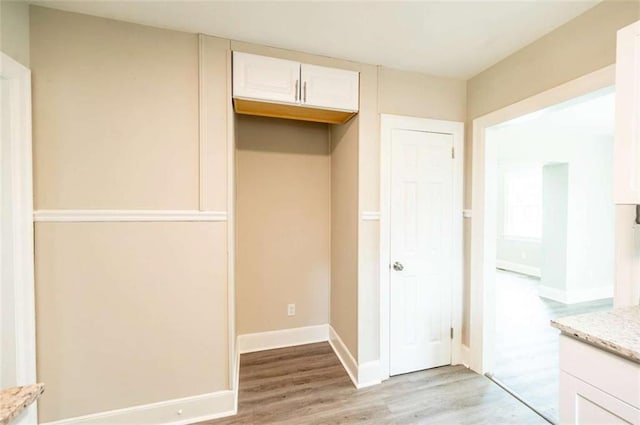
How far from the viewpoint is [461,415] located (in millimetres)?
1873

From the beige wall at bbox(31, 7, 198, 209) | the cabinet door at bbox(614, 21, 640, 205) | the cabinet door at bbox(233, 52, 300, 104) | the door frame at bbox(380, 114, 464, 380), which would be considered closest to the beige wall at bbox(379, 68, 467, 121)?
the door frame at bbox(380, 114, 464, 380)

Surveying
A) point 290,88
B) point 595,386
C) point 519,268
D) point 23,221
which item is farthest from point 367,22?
point 519,268

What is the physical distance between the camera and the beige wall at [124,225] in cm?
163

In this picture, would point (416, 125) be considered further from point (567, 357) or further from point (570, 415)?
point (570, 415)

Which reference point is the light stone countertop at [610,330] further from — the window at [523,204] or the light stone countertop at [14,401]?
the window at [523,204]

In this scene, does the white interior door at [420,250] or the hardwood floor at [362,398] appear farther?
the white interior door at [420,250]

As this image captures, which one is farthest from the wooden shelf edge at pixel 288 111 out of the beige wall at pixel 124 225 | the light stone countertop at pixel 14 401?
the light stone countertop at pixel 14 401

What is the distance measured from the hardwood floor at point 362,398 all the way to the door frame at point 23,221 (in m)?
1.17

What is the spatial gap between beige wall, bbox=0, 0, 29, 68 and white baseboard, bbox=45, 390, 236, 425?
214cm

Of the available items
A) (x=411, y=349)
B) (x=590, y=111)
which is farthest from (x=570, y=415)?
(x=590, y=111)

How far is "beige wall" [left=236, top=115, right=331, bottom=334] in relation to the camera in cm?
268

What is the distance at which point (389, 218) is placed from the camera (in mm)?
2250

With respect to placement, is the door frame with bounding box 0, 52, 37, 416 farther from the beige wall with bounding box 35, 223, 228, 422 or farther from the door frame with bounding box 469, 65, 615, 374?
the door frame with bounding box 469, 65, 615, 374

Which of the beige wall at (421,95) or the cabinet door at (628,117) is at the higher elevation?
the beige wall at (421,95)
